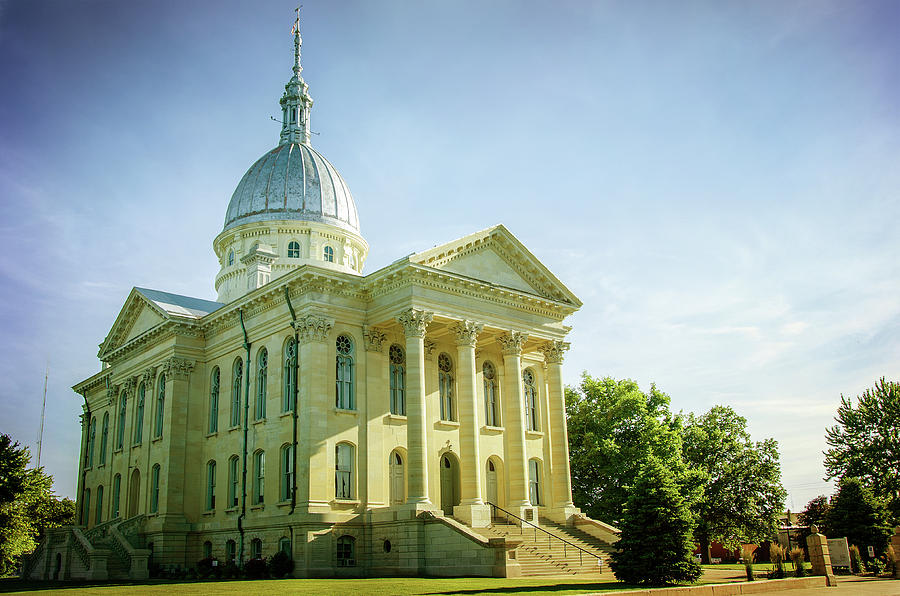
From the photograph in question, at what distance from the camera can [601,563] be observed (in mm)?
32469

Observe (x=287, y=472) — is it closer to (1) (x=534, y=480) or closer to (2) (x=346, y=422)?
(2) (x=346, y=422)

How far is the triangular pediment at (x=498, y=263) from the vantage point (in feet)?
121

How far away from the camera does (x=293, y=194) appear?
2146 inches

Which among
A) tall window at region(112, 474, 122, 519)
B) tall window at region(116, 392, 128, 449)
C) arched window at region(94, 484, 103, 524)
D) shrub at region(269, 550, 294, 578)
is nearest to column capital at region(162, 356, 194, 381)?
tall window at region(116, 392, 128, 449)

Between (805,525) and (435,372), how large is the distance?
1402 inches

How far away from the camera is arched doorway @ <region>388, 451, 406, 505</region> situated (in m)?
36.4

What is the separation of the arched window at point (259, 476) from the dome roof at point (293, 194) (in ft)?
65.8

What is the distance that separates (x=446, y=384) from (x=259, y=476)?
9.91 meters

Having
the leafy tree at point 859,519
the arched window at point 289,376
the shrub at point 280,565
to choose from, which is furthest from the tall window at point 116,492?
the leafy tree at point 859,519

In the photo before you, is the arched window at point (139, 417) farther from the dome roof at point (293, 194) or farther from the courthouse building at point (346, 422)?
the dome roof at point (293, 194)

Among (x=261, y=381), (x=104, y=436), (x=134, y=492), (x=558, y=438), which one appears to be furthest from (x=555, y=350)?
(x=104, y=436)

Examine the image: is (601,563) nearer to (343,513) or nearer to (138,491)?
(343,513)

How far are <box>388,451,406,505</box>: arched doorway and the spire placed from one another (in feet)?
101

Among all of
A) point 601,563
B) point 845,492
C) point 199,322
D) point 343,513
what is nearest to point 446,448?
point 343,513
